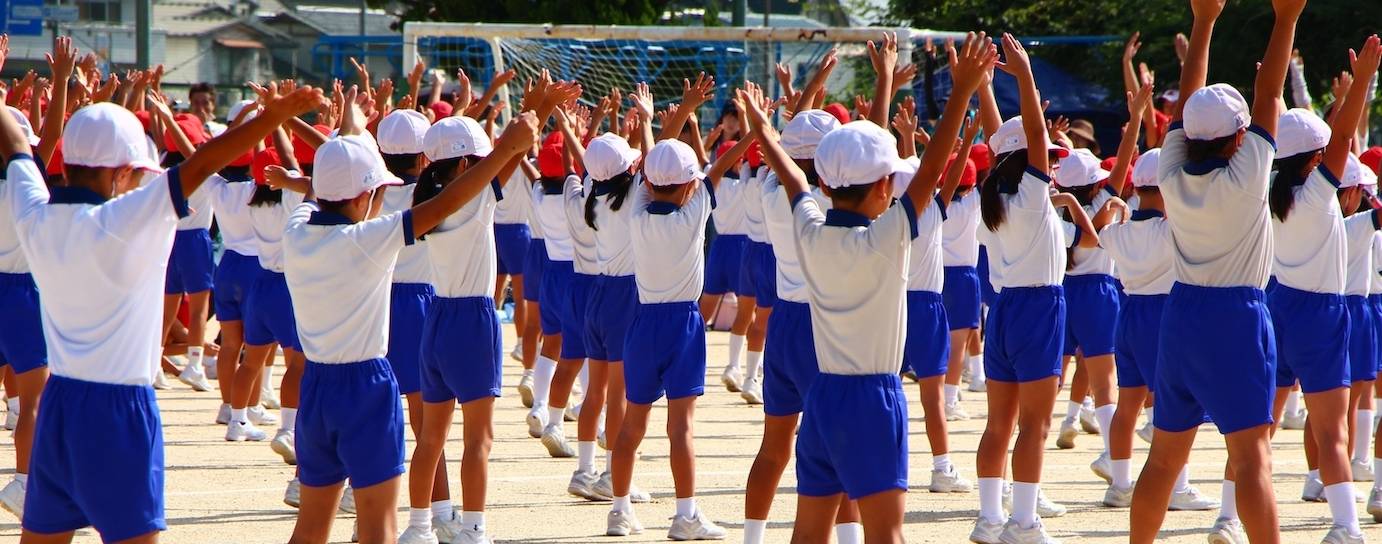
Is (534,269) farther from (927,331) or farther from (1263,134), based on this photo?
(1263,134)

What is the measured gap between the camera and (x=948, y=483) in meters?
8.41

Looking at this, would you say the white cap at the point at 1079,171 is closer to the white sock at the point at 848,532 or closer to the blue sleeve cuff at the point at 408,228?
the white sock at the point at 848,532

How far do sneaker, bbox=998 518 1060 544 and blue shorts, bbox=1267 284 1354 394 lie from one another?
1.28 meters

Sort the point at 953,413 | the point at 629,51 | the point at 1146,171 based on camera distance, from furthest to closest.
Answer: the point at 629,51, the point at 953,413, the point at 1146,171

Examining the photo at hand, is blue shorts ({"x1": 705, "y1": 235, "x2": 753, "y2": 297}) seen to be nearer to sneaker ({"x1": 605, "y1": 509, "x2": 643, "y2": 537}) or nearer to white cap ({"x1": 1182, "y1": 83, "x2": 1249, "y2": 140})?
sneaker ({"x1": 605, "y1": 509, "x2": 643, "y2": 537})

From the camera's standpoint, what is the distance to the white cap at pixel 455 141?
6.84 m

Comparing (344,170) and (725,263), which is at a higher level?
(344,170)

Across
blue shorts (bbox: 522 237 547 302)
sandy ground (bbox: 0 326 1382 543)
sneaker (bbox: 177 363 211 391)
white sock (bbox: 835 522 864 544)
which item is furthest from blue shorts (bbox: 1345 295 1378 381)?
sneaker (bbox: 177 363 211 391)

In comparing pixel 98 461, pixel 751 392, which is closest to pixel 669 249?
pixel 98 461

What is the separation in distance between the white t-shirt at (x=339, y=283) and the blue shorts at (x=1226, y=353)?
9.45 ft

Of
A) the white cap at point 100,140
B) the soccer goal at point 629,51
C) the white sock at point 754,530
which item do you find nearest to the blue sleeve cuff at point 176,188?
the white cap at point 100,140

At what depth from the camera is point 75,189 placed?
4762mm

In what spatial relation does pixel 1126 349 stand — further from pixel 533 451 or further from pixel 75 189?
pixel 75 189

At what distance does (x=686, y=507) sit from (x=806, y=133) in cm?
182
